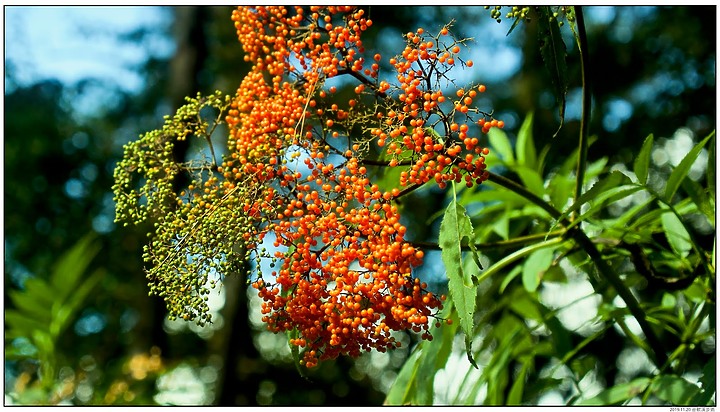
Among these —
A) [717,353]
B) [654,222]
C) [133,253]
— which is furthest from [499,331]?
[133,253]

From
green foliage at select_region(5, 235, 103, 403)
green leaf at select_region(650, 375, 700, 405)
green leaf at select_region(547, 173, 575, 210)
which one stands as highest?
green leaf at select_region(547, 173, 575, 210)

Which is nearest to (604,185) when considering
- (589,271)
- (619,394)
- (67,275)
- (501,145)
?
(589,271)

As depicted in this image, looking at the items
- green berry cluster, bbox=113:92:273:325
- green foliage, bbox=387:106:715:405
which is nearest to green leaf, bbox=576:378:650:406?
green foliage, bbox=387:106:715:405

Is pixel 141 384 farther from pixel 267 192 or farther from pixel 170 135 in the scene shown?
pixel 267 192

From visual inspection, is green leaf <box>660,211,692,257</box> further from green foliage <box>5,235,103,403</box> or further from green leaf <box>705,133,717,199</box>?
green foliage <box>5,235,103,403</box>

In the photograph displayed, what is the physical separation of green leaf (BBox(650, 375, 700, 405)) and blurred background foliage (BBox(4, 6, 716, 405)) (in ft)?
7.27

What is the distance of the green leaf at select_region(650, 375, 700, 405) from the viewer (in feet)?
4.51

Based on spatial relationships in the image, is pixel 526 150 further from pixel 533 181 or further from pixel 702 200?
pixel 702 200

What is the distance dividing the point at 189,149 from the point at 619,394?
5265 millimetres

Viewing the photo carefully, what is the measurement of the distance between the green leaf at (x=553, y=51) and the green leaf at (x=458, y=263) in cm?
25

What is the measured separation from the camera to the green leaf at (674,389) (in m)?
1.38

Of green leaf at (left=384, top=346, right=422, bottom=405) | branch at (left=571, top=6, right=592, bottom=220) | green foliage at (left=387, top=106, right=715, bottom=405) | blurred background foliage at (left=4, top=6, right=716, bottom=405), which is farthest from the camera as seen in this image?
blurred background foliage at (left=4, top=6, right=716, bottom=405)

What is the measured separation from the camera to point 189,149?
6.29 m

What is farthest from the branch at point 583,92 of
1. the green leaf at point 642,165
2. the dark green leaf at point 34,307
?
the dark green leaf at point 34,307
